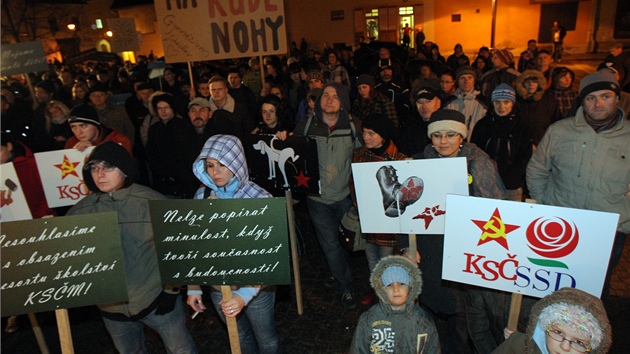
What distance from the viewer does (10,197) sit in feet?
11.3

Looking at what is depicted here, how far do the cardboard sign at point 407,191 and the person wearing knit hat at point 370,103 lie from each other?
329 cm

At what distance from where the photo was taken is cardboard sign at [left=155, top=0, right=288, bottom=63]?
22.0 feet

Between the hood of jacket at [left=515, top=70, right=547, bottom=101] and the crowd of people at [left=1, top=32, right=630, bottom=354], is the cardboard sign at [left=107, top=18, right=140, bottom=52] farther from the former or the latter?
the hood of jacket at [left=515, top=70, right=547, bottom=101]

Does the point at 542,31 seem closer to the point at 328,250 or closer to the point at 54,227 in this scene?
the point at 328,250

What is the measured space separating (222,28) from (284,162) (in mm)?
3565

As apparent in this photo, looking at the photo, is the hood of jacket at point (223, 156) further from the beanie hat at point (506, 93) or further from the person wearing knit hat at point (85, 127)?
the beanie hat at point (506, 93)

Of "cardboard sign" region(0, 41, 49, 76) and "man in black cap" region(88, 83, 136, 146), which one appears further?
"cardboard sign" region(0, 41, 49, 76)

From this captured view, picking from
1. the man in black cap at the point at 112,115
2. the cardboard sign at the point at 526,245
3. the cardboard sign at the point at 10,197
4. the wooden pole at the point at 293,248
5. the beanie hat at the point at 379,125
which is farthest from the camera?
the man in black cap at the point at 112,115

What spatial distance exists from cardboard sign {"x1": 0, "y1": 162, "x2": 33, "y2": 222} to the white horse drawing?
6.68 ft

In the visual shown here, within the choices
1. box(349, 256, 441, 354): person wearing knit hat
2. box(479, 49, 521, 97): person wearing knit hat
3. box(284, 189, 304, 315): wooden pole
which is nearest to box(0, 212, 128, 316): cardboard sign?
box(349, 256, 441, 354): person wearing knit hat

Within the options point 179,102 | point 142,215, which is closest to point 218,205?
point 142,215

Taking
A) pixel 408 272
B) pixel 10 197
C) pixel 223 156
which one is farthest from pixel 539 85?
pixel 10 197

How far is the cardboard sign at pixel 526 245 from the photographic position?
2.44 metres

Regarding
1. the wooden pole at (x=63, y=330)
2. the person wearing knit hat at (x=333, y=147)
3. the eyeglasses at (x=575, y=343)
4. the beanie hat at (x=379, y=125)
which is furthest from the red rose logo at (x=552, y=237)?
the wooden pole at (x=63, y=330)
